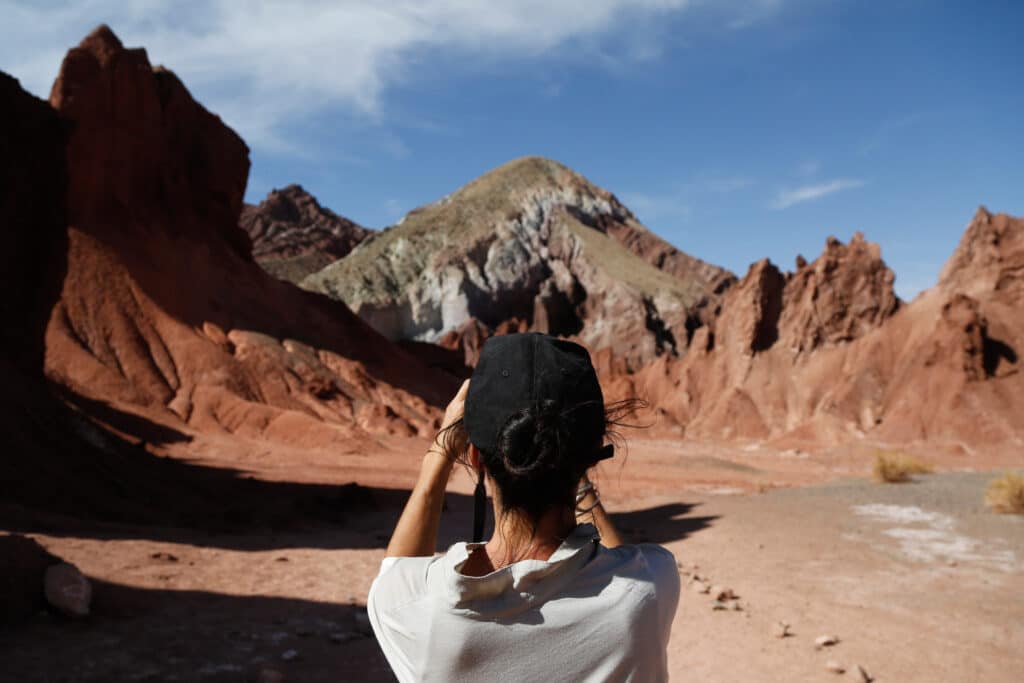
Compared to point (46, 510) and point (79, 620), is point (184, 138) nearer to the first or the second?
point (46, 510)

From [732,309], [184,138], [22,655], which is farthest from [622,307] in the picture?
[22,655]

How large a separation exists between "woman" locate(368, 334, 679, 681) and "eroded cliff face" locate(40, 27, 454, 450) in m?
28.1

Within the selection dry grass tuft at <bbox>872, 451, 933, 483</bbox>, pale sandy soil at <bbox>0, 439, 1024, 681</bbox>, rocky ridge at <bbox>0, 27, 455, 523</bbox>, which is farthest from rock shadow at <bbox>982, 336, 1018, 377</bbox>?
rocky ridge at <bbox>0, 27, 455, 523</bbox>

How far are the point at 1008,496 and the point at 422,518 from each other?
50.4 ft

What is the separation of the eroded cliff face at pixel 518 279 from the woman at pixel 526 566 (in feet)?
219

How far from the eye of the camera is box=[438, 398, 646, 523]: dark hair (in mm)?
1462

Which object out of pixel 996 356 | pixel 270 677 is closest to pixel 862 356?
pixel 996 356

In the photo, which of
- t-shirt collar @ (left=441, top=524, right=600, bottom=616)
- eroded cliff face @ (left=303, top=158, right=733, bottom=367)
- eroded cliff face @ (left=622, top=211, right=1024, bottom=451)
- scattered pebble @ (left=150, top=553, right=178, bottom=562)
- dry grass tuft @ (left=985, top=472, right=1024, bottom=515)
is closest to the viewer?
t-shirt collar @ (left=441, top=524, right=600, bottom=616)

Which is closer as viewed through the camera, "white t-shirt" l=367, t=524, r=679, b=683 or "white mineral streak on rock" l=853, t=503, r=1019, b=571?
"white t-shirt" l=367, t=524, r=679, b=683

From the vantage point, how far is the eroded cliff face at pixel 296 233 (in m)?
86.1

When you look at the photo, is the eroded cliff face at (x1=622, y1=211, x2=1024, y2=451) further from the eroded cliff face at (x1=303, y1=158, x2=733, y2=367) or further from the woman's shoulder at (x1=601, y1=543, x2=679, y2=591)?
the woman's shoulder at (x1=601, y1=543, x2=679, y2=591)

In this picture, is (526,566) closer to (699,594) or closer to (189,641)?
(189,641)

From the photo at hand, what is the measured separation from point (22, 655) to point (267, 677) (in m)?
1.84

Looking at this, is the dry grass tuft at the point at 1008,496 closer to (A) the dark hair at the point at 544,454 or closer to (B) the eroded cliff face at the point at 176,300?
(A) the dark hair at the point at 544,454
